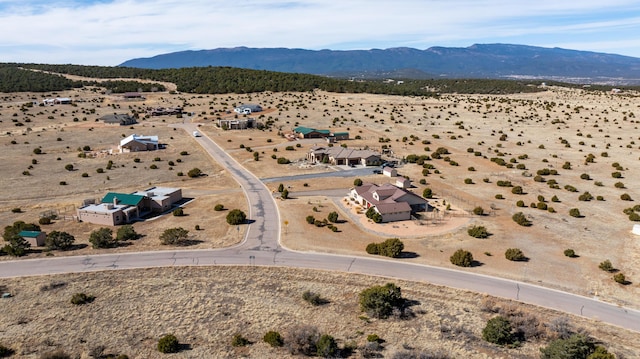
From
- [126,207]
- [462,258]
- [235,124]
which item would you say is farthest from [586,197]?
[235,124]

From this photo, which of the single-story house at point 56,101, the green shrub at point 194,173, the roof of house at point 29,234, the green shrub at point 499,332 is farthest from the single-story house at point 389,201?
the single-story house at point 56,101

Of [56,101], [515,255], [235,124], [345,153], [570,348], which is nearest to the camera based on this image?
[570,348]

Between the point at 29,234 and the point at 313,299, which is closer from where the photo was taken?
the point at 313,299

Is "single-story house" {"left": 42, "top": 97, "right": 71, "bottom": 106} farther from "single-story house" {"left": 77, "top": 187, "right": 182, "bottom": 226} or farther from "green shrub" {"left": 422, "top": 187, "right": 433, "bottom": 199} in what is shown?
"green shrub" {"left": 422, "top": 187, "right": 433, "bottom": 199}

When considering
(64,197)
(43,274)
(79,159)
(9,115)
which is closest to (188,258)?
(43,274)

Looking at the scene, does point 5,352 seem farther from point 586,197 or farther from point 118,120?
point 118,120

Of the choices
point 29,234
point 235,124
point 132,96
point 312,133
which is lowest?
point 29,234
